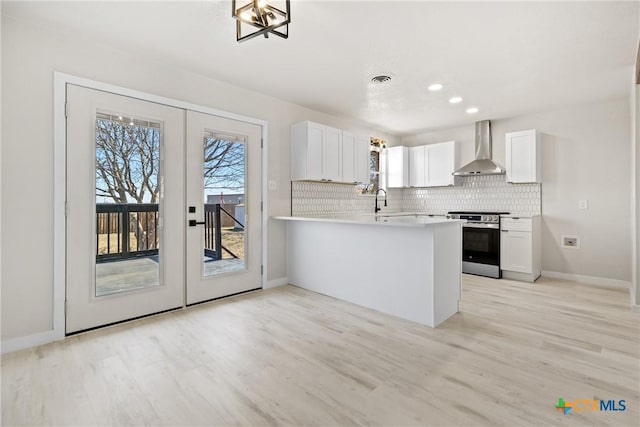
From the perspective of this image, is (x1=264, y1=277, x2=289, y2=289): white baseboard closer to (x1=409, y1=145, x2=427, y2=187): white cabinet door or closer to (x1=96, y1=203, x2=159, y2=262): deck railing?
(x1=96, y1=203, x2=159, y2=262): deck railing

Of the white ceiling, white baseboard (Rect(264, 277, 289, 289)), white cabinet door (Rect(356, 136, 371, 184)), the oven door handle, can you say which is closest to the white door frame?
the white ceiling

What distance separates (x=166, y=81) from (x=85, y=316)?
7.55 ft

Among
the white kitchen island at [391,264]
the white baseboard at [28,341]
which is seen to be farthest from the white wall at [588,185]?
the white baseboard at [28,341]

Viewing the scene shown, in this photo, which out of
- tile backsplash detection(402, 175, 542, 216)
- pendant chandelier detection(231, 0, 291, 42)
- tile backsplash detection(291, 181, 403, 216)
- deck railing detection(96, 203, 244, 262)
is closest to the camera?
pendant chandelier detection(231, 0, 291, 42)

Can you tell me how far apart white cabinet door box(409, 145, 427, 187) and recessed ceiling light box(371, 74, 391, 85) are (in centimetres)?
264

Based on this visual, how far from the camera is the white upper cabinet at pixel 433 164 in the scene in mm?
5629

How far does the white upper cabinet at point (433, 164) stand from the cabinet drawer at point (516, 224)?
1.23 meters

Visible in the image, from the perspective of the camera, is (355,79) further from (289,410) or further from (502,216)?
(289,410)

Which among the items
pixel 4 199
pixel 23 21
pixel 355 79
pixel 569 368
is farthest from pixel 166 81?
pixel 569 368

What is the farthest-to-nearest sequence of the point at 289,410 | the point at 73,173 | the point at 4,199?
the point at 73,173
the point at 4,199
the point at 289,410

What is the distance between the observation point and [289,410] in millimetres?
1706

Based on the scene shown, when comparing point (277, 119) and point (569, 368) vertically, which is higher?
point (277, 119)

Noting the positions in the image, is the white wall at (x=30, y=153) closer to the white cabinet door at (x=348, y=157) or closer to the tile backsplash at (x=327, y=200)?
the tile backsplash at (x=327, y=200)

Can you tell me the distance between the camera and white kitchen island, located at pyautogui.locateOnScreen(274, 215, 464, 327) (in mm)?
2863
